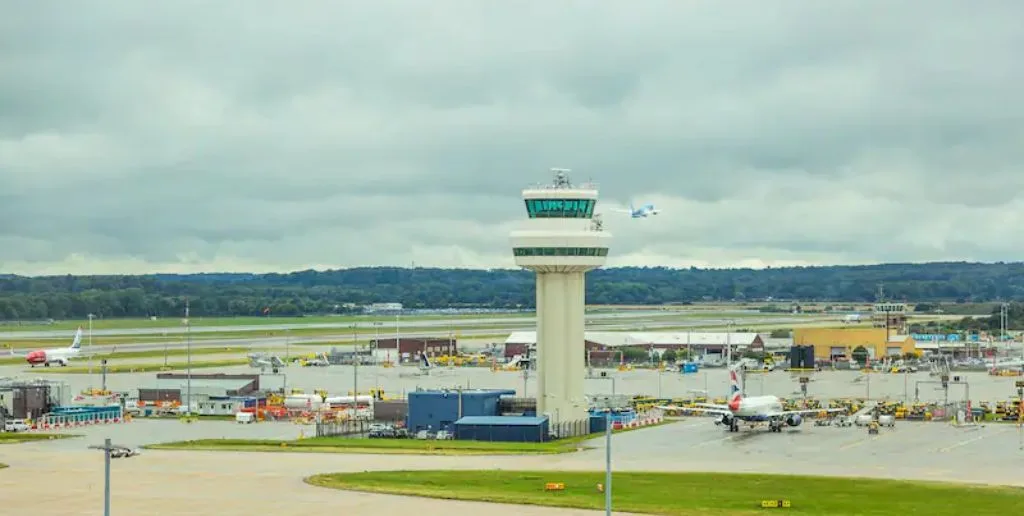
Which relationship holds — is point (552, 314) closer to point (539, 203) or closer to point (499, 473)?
point (539, 203)

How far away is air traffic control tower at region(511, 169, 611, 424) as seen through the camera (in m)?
116

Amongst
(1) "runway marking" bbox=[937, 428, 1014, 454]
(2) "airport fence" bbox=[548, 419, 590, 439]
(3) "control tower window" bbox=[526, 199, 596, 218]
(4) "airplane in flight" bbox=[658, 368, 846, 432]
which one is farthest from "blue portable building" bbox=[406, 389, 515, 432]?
(1) "runway marking" bbox=[937, 428, 1014, 454]

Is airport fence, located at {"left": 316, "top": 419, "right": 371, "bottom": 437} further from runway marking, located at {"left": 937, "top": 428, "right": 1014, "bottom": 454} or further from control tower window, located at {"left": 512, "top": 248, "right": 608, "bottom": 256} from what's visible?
runway marking, located at {"left": 937, "top": 428, "right": 1014, "bottom": 454}

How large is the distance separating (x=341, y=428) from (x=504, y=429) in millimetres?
15453

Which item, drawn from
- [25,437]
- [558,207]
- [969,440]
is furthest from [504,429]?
[25,437]

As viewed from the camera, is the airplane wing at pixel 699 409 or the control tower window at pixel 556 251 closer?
the control tower window at pixel 556 251

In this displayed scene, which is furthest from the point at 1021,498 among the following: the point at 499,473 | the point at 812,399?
the point at 812,399

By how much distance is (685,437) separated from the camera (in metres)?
115

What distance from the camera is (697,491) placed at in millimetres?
82438

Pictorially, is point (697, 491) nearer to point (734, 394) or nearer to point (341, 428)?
point (734, 394)

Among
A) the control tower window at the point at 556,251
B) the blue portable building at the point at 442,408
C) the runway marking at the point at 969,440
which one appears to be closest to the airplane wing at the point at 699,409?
the control tower window at the point at 556,251

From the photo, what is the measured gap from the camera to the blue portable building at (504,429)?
11269cm

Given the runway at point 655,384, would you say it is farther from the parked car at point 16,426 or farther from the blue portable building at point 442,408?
the parked car at point 16,426

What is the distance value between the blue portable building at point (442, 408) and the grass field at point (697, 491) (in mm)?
28710
